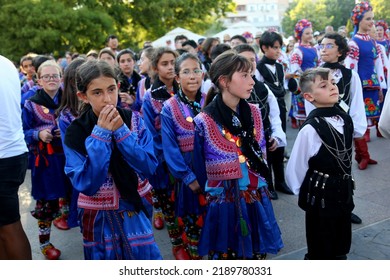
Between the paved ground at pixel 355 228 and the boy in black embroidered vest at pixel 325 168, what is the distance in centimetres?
55

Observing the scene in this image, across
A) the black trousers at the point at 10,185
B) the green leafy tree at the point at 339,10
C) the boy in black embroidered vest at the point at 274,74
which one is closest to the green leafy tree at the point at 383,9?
the boy in black embroidered vest at the point at 274,74

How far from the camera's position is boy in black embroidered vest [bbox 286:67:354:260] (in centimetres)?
310

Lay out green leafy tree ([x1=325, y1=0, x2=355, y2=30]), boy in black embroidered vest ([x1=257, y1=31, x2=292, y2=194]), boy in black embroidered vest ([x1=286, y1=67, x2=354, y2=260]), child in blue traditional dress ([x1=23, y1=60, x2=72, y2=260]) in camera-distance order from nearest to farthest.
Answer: boy in black embroidered vest ([x1=286, y1=67, x2=354, y2=260]) < child in blue traditional dress ([x1=23, y1=60, x2=72, y2=260]) < boy in black embroidered vest ([x1=257, y1=31, x2=292, y2=194]) < green leafy tree ([x1=325, y1=0, x2=355, y2=30])

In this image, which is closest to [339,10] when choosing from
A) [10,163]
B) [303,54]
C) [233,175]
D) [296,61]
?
[303,54]

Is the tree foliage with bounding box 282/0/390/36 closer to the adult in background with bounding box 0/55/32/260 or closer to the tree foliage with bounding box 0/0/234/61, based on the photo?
the tree foliage with bounding box 0/0/234/61

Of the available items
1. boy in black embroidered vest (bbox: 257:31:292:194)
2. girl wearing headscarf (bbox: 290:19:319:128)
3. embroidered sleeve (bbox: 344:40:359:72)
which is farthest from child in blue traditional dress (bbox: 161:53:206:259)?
girl wearing headscarf (bbox: 290:19:319:128)

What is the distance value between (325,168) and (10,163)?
217 centimetres

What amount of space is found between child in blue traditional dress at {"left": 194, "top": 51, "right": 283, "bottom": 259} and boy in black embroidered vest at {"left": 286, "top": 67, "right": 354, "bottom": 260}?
1.08ft

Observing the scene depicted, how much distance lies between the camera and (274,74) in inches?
206

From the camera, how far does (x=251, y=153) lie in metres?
3.00

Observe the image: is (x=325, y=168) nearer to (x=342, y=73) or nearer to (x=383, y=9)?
(x=342, y=73)

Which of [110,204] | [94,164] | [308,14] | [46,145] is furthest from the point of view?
[308,14]

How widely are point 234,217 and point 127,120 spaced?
3.21 ft

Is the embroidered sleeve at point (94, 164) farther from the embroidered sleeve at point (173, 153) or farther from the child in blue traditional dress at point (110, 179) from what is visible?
the embroidered sleeve at point (173, 153)
